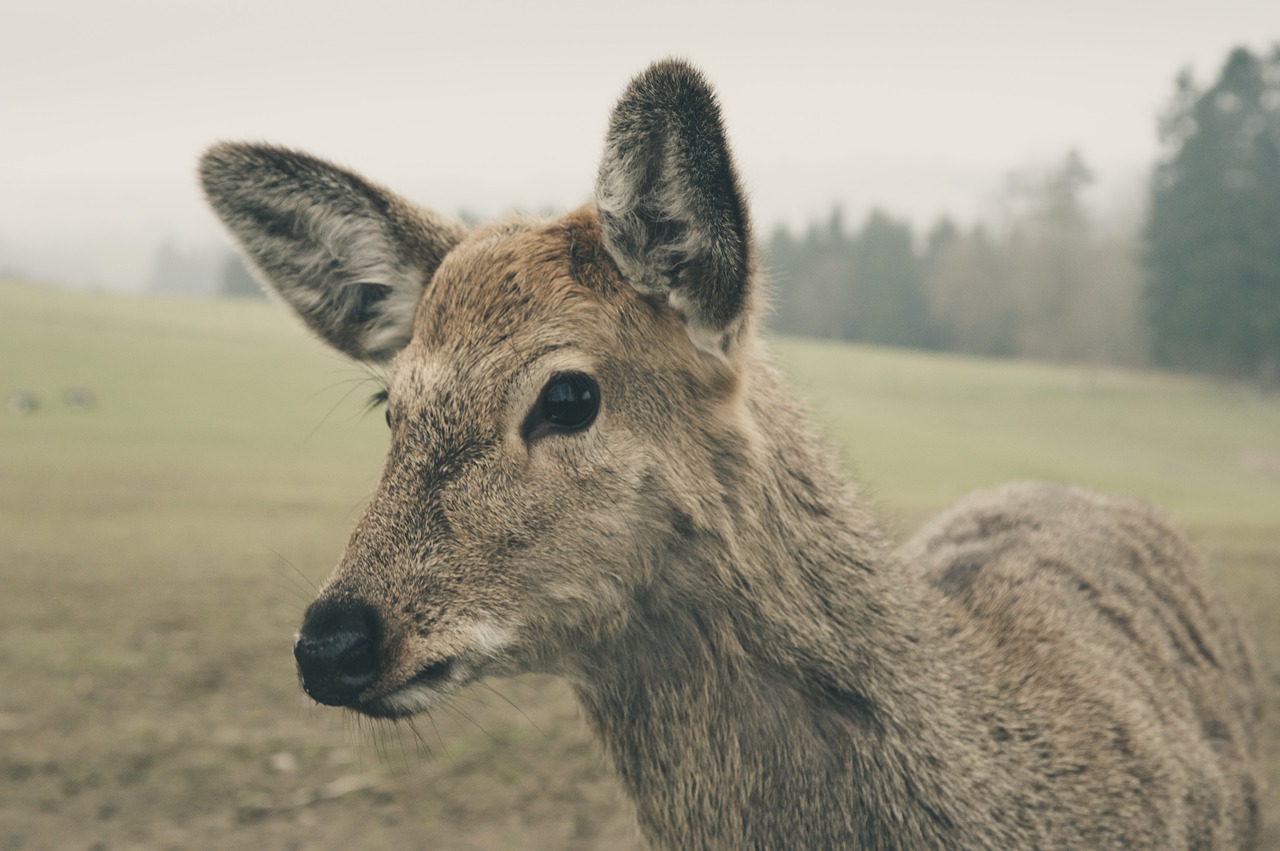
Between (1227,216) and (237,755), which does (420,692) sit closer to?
(237,755)

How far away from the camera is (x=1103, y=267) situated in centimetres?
5050

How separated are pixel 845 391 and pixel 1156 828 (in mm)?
32081

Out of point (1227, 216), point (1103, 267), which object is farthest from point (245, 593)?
point (1103, 267)

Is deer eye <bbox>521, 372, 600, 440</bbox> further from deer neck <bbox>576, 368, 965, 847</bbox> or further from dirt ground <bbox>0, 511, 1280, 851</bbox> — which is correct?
dirt ground <bbox>0, 511, 1280, 851</bbox>

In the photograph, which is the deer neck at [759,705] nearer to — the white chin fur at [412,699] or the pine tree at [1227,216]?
the white chin fur at [412,699]

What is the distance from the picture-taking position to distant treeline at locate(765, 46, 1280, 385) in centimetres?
3512

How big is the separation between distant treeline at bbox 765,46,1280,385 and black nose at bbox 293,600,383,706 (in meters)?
1.40

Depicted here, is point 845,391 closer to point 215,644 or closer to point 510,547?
point 215,644

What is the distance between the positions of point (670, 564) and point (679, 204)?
0.82 m

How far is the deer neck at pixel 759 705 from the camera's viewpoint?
8.16 ft

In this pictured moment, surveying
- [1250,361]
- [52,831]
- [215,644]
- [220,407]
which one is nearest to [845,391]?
[1250,361]

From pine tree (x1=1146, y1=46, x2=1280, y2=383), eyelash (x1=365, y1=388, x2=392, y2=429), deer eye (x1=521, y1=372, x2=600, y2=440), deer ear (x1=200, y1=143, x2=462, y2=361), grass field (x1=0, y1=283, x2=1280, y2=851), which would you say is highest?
pine tree (x1=1146, y1=46, x2=1280, y2=383)

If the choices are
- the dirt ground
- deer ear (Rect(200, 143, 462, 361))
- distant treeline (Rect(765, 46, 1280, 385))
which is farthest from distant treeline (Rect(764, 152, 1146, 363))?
deer ear (Rect(200, 143, 462, 361))

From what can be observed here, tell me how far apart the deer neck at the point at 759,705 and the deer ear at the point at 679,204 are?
0.42m
